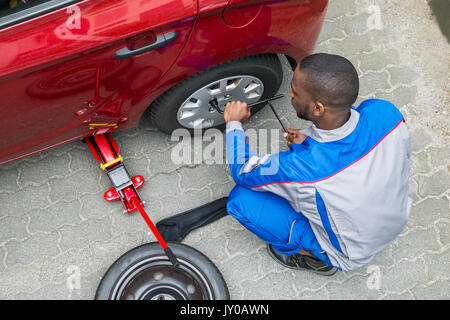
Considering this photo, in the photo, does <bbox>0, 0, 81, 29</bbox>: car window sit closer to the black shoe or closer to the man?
the man

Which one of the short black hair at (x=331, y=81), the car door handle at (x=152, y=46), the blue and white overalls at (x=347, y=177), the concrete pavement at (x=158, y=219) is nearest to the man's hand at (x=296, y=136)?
the blue and white overalls at (x=347, y=177)

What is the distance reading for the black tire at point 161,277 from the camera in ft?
7.48

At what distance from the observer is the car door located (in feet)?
5.09

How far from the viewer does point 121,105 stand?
79.7 inches

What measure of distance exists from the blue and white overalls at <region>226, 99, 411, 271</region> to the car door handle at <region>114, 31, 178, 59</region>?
512 millimetres

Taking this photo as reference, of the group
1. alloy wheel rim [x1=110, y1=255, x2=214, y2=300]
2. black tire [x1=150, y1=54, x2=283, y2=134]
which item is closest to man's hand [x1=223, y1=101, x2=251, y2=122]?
black tire [x1=150, y1=54, x2=283, y2=134]

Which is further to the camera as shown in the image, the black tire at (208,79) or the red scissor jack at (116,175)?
the red scissor jack at (116,175)

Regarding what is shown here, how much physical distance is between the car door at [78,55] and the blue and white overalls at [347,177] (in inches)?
21.5

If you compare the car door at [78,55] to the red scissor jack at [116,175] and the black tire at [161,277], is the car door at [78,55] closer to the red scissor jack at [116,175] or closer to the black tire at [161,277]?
the red scissor jack at [116,175]

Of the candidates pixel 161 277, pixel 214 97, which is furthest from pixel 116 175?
pixel 214 97

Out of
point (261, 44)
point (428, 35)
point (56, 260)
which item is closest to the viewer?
point (261, 44)
